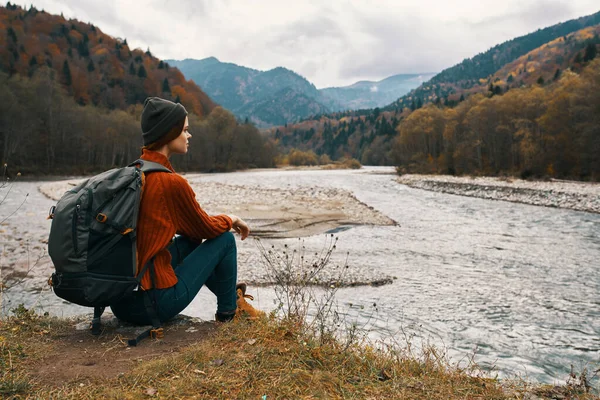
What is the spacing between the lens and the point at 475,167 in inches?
2148

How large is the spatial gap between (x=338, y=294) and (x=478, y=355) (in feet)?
9.63

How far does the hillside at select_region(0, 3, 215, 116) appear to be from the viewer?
85312mm

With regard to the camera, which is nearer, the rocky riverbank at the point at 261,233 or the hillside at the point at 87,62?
the rocky riverbank at the point at 261,233

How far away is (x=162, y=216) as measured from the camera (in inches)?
118

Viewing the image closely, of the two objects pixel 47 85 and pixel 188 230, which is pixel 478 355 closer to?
pixel 188 230

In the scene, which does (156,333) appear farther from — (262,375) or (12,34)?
(12,34)

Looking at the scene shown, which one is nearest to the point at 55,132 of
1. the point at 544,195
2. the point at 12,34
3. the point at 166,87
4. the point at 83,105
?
the point at 83,105

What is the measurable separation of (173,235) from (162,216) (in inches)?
6.8

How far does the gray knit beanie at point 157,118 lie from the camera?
3119mm

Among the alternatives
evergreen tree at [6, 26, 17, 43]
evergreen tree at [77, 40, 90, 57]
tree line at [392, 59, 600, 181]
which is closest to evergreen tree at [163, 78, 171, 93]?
evergreen tree at [77, 40, 90, 57]

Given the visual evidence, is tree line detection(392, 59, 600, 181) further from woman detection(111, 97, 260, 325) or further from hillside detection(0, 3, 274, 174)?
woman detection(111, 97, 260, 325)

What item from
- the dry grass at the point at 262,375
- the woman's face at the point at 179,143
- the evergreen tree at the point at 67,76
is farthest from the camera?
the evergreen tree at the point at 67,76

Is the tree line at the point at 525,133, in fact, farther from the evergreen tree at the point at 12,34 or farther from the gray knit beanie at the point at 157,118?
the evergreen tree at the point at 12,34

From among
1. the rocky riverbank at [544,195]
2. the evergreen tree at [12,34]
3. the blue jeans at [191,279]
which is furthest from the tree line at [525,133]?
the evergreen tree at [12,34]
